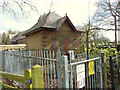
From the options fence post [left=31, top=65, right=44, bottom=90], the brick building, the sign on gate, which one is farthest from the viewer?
the brick building

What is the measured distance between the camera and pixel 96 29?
1109cm

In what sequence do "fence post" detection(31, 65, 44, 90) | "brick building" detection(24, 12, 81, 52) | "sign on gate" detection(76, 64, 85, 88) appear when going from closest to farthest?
"fence post" detection(31, 65, 44, 90), "sign on gate" detection(76, 64, 85, 88), "brick building" detection(24, 12, 81, 52)

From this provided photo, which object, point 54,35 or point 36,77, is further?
point 54,35

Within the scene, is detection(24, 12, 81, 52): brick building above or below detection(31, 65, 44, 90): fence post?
above

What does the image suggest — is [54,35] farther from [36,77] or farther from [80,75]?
[36,77]

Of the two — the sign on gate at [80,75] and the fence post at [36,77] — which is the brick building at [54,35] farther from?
the fence post at [36,77]

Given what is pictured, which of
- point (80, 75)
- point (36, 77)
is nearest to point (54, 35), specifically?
point (80, 75)

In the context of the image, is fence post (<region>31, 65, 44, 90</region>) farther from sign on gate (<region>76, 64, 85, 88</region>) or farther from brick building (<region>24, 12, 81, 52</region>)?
brick building (<region>24, 12, 81, 52</region>)

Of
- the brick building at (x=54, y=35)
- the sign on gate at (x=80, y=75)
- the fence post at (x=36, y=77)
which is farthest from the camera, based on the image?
the brick building at (x=54, y=35)

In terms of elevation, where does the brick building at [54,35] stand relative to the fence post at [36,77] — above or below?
above

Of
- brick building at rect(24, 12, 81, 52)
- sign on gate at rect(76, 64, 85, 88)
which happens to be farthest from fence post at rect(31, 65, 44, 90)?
brick building at rect(24, 12, 81, 52)

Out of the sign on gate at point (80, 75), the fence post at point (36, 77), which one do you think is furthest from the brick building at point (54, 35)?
the fence post at point (36, 77)

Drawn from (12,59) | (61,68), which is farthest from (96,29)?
(61,68)

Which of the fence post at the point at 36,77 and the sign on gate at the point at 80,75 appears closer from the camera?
the fence post at the point at 36,77
